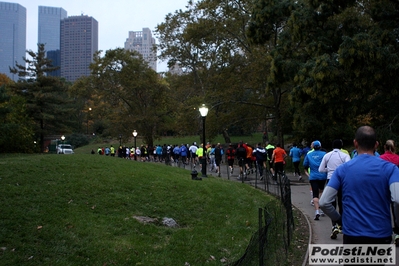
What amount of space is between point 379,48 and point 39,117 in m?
43.2

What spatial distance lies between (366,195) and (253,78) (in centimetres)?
2835

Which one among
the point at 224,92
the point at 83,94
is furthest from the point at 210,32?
the point at 83,94

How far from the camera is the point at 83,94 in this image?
1984 inches

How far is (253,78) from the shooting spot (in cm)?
3166

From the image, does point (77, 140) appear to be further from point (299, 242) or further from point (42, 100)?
point (299, 242)

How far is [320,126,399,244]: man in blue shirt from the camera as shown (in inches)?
149

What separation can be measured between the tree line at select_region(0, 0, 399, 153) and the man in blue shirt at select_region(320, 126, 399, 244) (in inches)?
585

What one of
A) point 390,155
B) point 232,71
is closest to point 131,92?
point 232,71

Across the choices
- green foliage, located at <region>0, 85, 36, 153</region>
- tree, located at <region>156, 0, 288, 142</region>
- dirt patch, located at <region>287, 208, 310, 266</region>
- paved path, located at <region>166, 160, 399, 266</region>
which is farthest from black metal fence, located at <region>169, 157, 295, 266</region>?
green foliage, located at <region>0, 85, 36, 153</region>

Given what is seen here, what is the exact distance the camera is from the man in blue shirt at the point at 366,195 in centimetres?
378

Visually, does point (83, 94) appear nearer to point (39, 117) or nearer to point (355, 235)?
point (39, 117)

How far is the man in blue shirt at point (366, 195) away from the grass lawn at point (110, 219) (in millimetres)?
3900

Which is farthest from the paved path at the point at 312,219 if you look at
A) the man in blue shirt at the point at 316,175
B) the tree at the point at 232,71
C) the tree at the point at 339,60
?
the tree at the point at 232,71

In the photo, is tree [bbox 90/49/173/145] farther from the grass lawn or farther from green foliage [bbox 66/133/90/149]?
the grass lawn
